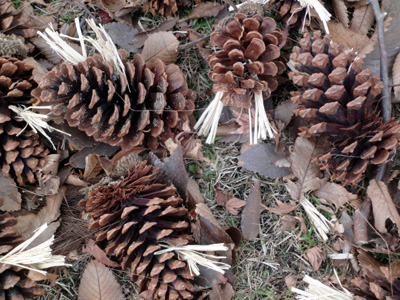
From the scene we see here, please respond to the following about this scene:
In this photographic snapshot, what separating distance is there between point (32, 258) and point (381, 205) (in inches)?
39.7

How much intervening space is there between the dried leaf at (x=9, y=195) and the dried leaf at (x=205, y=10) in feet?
2.62

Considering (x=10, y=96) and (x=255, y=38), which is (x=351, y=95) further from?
(x=10, y=96)

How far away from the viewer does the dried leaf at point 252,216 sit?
131 centimetres

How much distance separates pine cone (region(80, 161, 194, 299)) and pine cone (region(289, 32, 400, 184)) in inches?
18.8

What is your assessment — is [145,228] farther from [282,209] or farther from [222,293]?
[282,209]

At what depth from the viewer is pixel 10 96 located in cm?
124

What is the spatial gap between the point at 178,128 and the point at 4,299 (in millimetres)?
702

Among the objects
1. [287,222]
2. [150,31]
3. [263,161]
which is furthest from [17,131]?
[287,222]

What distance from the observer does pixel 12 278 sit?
1127 millimetres

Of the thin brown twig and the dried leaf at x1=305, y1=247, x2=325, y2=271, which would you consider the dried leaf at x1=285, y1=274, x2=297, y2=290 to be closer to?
the dried leaf at x1=305, y1=247, x2=325, y2=271

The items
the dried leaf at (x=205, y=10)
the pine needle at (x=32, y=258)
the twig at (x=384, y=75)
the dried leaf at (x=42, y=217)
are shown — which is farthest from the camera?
the dried leaf at (x=205, y=10)

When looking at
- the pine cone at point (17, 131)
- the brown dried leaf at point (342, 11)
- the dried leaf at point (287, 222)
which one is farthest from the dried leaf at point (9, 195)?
the brown dried leaf at point (342, 11)

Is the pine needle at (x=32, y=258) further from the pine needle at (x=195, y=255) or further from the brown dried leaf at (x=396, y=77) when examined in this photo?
the brown dried leaf at (x=396, y=77)

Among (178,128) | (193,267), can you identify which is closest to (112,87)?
(178,128)
